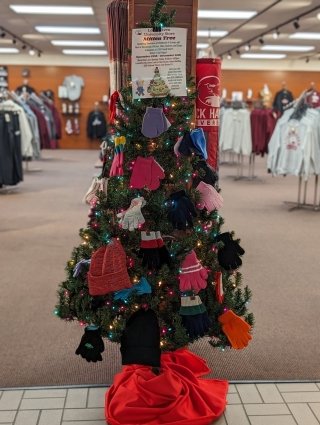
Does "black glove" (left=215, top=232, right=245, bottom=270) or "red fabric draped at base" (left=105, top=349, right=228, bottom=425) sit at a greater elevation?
"black glove" (left=215, top=232, right=245, bottom=270)

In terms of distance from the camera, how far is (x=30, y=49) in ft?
Result: 53.0

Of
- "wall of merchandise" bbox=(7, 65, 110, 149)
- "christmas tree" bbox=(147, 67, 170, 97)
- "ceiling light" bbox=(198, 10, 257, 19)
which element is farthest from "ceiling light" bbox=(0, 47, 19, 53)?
"christmas tree" bbox=(147, 67, 170, 97)

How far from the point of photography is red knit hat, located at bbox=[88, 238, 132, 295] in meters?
2.16

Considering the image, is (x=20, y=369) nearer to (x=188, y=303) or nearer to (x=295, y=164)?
(x=188, y=303)

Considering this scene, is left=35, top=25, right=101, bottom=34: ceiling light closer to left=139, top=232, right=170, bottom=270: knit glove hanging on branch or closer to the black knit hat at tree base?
left=139, top=232, right=170, bottom=270: knit glove hanging on branch

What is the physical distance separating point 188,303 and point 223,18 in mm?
9555

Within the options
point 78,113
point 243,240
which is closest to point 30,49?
point 78,113


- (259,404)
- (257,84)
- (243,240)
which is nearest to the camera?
(259,404)

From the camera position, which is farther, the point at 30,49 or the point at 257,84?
the point at 257,84

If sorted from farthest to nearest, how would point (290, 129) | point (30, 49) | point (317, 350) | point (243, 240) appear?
point (30, 49), point (290, 129), point (243, 240), point (317, 350)

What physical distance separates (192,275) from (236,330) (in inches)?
13.2

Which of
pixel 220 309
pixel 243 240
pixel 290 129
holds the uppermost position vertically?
pixel 290 129

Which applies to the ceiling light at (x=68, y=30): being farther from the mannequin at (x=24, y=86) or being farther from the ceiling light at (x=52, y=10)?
the mannequin at (x=24, y=86)

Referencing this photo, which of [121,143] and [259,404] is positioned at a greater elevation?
[121,143]
